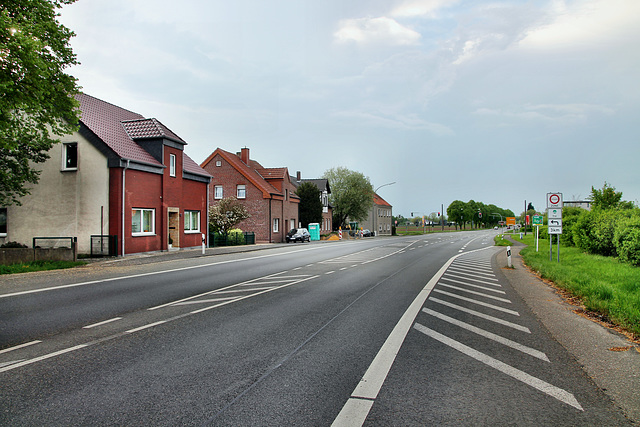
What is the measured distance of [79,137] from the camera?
72.2ft

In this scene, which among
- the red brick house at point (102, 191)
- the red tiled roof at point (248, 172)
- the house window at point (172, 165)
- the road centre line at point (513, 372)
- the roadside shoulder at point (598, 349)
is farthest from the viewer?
the red tiled roof at point (248, 172)

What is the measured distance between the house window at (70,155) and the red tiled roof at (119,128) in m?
1.48

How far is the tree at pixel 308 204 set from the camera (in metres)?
55.2

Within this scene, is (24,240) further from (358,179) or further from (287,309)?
(358,179)

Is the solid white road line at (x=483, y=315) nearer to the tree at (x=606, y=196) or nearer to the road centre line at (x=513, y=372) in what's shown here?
the road centre line at (x=513, y=372)

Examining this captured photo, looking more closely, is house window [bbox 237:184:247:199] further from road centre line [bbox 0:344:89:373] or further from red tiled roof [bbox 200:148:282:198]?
road centre line [bbox 0:344:89:373]

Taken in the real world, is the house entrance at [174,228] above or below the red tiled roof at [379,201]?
below

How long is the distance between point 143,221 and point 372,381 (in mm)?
21520

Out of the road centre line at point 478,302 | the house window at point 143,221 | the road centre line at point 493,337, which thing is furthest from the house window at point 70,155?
the road centre line at point 493,337

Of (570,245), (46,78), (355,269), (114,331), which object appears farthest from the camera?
(570,245)

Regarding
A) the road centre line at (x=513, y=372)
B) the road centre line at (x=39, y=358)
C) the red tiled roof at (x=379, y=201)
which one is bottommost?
the road centre line at (x=513, y=372)

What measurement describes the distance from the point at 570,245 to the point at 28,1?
99.7 feet

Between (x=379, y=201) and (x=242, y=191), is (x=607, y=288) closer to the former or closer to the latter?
(x=242, y=191)

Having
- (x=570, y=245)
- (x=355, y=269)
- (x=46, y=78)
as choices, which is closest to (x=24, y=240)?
(x=46, y=78)
